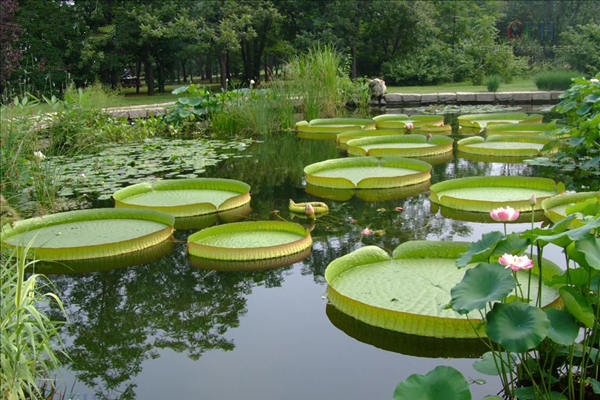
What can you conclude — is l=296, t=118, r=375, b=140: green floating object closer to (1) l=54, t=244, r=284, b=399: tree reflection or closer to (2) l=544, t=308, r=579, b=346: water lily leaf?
(1) l=54, t=244, r=284, b=399: tree reflection

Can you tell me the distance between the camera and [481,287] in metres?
1.69

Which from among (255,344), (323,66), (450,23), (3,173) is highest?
(450,23)

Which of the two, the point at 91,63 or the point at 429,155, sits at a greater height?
the point at 91,63

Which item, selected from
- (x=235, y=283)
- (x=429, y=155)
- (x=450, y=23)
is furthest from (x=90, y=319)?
(x=450, y=23)

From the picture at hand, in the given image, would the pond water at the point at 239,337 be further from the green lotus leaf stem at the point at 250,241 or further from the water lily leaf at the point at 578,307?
the water lily leaf at the point at 578,307

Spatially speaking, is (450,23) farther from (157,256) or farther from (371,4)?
(157,256)

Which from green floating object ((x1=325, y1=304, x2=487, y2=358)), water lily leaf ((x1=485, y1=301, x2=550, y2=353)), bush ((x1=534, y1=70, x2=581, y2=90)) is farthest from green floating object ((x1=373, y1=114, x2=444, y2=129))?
water lily leaf ((x1=485, y1=301, x2=550, y2=353))

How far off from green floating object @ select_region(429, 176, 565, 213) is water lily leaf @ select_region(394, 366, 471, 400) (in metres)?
2.64

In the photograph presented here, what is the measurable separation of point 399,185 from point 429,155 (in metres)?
1.60

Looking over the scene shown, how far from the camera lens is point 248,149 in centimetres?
759

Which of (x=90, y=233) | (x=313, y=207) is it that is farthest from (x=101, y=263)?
(x=313, y=207)

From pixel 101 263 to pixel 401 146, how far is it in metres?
4.14

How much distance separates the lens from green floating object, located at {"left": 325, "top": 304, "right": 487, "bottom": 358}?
247 cm

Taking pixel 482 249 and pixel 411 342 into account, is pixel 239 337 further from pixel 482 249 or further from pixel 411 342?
pixel 482 249
